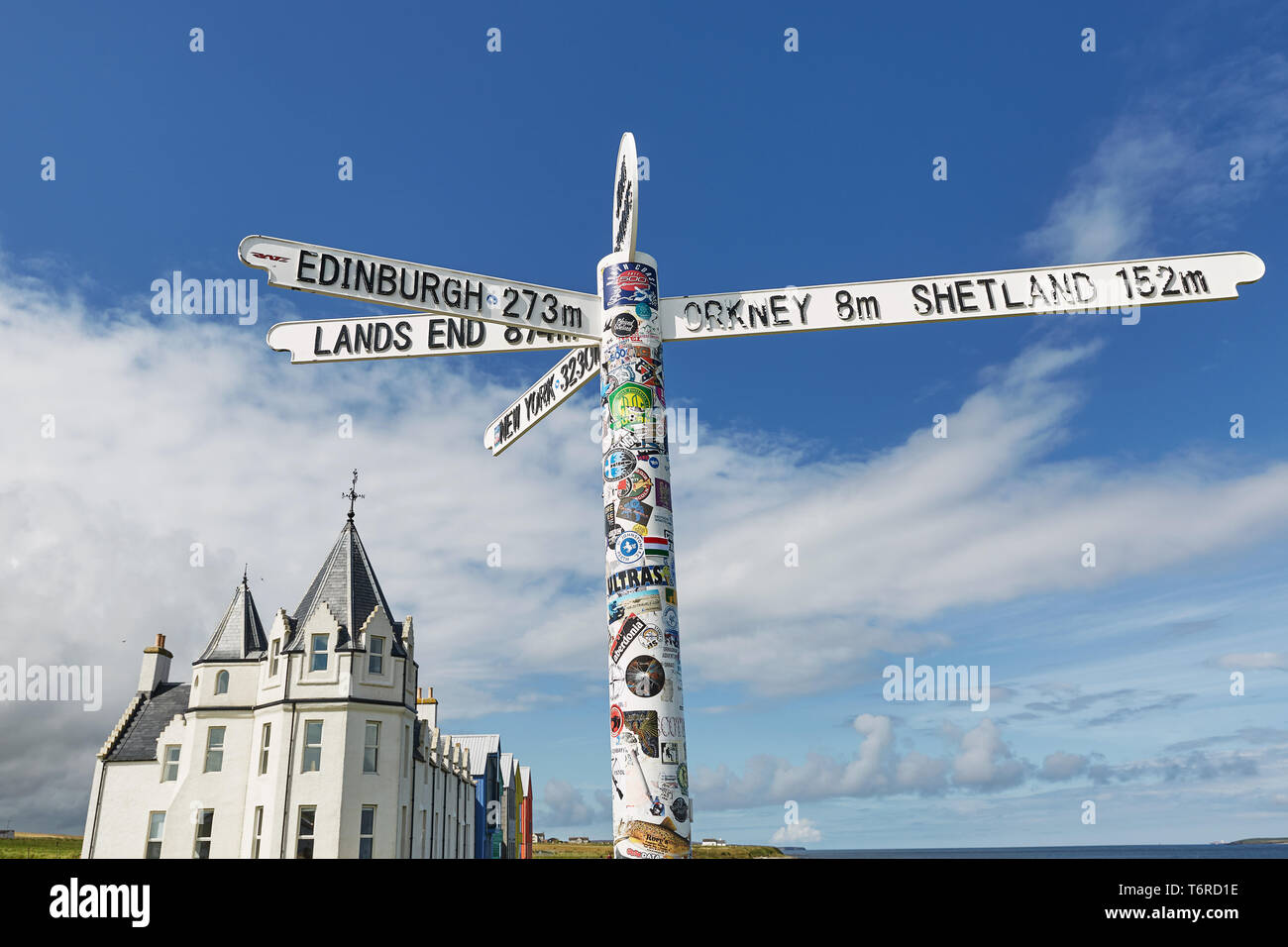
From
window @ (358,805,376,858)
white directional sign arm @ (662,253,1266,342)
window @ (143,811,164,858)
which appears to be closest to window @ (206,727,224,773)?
window @ (143,811,164,858)

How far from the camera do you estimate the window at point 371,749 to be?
26906 millimetres

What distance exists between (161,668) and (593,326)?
106 feet

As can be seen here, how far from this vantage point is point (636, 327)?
12.6 metres

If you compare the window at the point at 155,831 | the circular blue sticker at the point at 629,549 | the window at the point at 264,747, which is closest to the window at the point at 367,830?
the window at the point at 264,747

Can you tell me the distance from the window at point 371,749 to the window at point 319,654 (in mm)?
2268

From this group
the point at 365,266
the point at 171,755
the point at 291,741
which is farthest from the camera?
the point at 171,755

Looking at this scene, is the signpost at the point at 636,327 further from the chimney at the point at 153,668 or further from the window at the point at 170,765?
the chimney at the point at 153,668

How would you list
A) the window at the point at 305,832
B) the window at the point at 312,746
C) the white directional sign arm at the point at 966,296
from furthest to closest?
the window at the point at 312,746
the window at the point at 305,832
the white directional sign arm at the point at 966,296

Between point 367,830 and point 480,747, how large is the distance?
29.7m

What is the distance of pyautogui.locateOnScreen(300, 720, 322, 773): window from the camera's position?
2647cm
